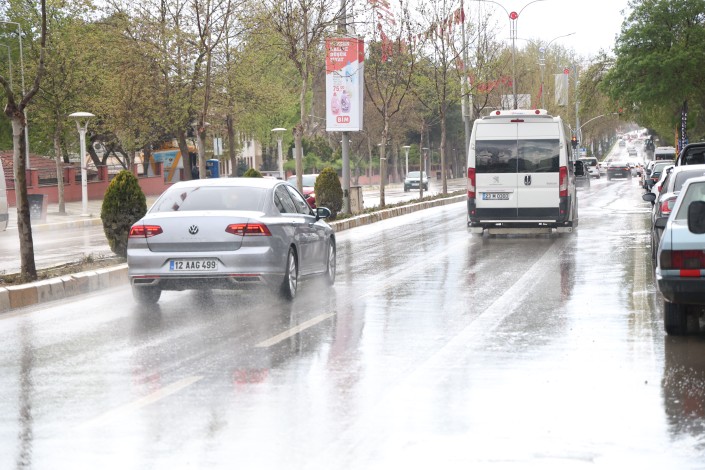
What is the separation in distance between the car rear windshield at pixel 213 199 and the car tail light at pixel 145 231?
49 centimetres

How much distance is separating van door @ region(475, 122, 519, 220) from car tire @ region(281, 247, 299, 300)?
36.8ft

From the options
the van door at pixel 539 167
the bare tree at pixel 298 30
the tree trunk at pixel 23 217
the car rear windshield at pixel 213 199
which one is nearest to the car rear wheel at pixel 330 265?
the car rear windshield at pixel 213 199

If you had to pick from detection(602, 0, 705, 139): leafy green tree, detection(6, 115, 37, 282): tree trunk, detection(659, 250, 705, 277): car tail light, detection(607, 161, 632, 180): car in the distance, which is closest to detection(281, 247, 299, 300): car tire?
detection(6, 115, 37, 282): tree trunk

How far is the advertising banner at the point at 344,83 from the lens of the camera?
3309 centimetres

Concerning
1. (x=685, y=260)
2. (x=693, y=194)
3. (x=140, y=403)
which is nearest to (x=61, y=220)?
(x=693, y=194)

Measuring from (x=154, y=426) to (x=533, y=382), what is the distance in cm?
276

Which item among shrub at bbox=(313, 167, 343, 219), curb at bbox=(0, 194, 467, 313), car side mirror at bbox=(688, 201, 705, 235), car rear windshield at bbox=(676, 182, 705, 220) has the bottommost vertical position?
curb at bbox=(0, 194, 467, 313)

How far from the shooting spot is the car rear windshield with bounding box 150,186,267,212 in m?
14.1

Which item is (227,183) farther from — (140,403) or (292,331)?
(140,403)

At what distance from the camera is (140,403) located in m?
7.81

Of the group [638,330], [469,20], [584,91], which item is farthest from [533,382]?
[584,91]

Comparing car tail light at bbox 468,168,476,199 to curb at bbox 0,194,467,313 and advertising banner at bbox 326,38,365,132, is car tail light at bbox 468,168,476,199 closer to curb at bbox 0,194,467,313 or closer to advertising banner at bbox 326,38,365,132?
advertising banner at bbox 326,38,365,132

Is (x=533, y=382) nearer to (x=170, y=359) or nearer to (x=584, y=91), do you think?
(x=170, y=359)

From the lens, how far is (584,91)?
2547 inches
